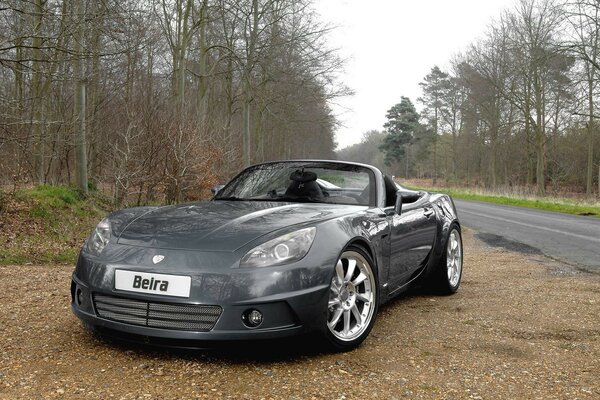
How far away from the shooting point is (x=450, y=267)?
5434 mm

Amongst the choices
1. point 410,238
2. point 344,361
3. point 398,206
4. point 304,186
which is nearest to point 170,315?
point 344,361

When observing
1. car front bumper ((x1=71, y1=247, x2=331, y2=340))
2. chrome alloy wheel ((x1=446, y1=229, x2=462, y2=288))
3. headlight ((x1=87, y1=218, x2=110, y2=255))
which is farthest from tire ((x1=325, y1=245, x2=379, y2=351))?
chrome alloy wheel ((x1=446, y1=229, x2=462, y2=288))

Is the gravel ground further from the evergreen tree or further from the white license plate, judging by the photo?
the evergreen tree

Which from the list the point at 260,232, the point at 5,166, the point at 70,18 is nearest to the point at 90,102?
the point at 5,166

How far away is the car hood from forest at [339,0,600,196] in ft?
68.6

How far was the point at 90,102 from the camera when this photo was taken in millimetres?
18391

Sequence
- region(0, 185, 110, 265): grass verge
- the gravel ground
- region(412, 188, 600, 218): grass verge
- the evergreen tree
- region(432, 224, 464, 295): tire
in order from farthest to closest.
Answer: the evergreen tree → region(412, 188, 600, 218): grass verge → region(0, 185, 110, 265): grass verge → region(432, 224, 464, 295): tire → the gravel ground

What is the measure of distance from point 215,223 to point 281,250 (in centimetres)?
52

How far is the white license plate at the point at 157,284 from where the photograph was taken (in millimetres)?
2852

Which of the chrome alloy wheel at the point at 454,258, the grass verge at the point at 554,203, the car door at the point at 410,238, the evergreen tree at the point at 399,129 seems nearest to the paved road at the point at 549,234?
the chrome alloy wheel at the point at 454,258

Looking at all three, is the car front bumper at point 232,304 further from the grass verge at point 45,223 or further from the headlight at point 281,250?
the grass verge at point 45,223

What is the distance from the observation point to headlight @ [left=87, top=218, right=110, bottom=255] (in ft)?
10.7

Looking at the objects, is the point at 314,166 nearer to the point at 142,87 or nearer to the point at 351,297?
the point at 351,297

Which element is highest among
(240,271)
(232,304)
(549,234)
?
(240,271)
